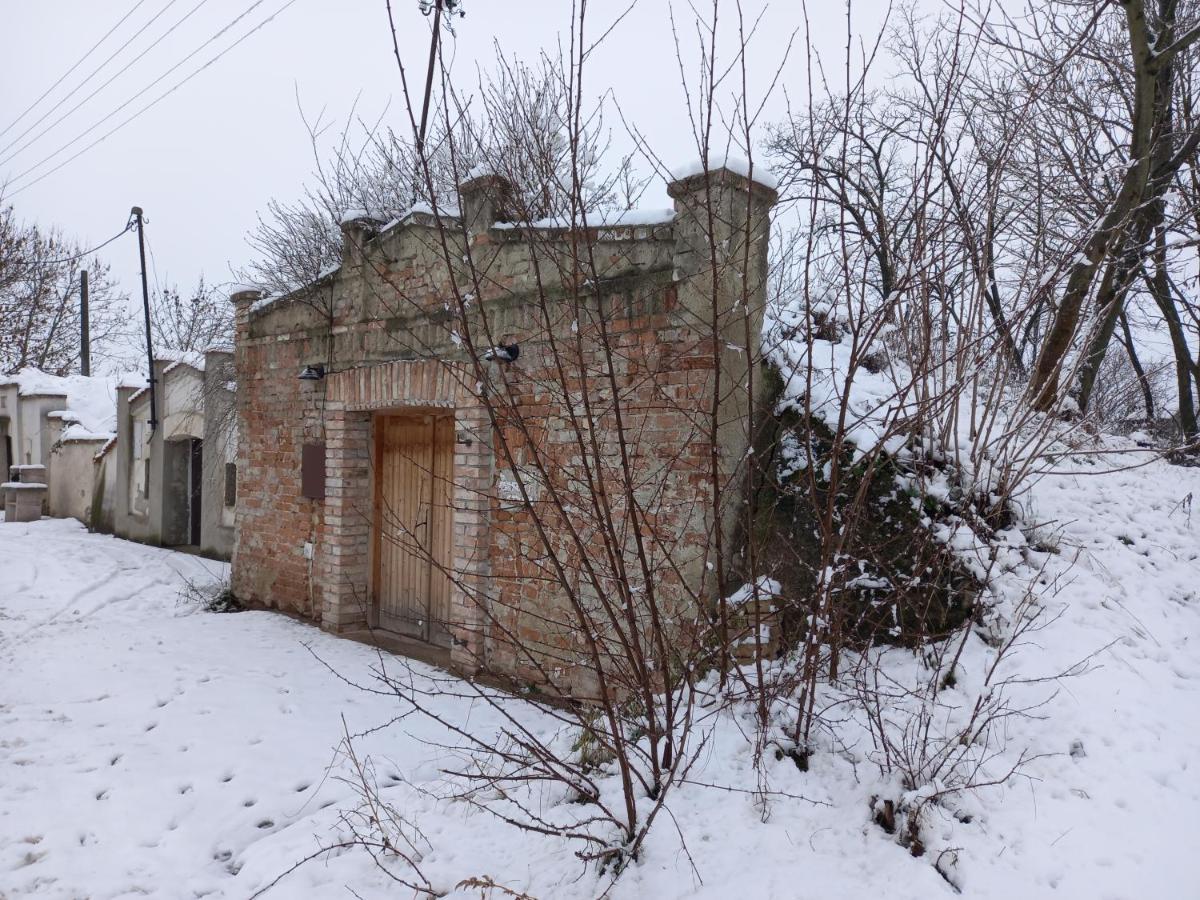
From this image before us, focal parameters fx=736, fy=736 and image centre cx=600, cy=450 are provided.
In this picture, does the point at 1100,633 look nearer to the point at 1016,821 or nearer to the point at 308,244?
the point at 1016,821

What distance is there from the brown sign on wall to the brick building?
19mm

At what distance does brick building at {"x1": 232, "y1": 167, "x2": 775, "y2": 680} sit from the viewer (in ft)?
11.0

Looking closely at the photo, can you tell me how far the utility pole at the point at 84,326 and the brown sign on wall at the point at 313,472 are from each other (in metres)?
20.4

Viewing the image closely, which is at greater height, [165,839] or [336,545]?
[336,545]

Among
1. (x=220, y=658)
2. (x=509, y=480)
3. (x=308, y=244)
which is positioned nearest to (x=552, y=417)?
(x=509, y=480)

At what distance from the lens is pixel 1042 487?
4.50 metres

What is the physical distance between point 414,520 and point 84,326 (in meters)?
21.9

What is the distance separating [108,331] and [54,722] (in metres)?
23.3

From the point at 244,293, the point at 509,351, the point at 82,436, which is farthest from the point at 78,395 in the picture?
the point at 509,351

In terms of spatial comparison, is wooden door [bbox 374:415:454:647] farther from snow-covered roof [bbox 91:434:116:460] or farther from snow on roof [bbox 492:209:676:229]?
snow-covered roof [bbox 91:434:116:460]

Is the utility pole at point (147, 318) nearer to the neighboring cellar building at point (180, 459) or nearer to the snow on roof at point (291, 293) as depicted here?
the neighboring cellar building at point (180, 459)

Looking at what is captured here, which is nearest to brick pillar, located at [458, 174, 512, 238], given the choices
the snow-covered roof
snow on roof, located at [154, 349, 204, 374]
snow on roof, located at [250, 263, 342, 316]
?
snow on roof, located at [250, 263, 342, 316]

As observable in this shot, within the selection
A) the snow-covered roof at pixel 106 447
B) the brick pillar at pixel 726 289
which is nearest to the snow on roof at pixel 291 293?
the brick pillar at pixel 726 289

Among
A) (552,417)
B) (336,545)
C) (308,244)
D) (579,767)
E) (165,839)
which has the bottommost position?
(165,839)
